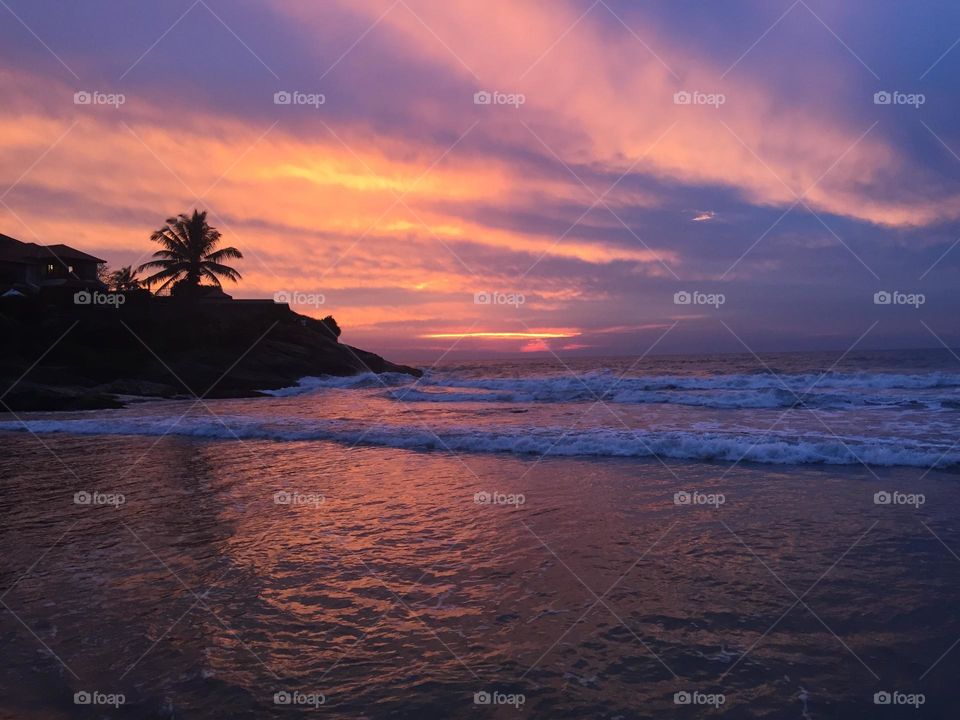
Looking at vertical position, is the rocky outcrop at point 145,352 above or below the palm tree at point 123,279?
below

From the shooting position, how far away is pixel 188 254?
149 feet

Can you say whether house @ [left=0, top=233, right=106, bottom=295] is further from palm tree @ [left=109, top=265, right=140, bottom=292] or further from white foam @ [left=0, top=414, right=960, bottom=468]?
white foam @ [left=0, top=414, right=960, bottom=468]

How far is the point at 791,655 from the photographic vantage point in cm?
461

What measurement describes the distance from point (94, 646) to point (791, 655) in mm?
5430

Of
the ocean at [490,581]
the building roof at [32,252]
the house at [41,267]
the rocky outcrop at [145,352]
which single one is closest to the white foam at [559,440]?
the ocean at [490,581]

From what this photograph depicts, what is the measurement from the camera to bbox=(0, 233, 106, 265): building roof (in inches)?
1671

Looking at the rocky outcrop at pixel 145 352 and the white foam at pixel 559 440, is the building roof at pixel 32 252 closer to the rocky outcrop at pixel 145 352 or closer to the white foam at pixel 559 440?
the rocky outcrop at pixel 145 352

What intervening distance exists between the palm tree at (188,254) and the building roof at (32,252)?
5248 millimetres

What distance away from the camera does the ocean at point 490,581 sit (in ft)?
13.5

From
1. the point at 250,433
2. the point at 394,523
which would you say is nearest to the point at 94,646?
the point at 394,523

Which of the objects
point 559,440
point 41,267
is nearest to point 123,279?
point 41,267

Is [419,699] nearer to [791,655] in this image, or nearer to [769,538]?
[791,655]

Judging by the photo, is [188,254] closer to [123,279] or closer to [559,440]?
[123,279]

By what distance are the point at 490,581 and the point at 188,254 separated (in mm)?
46283
